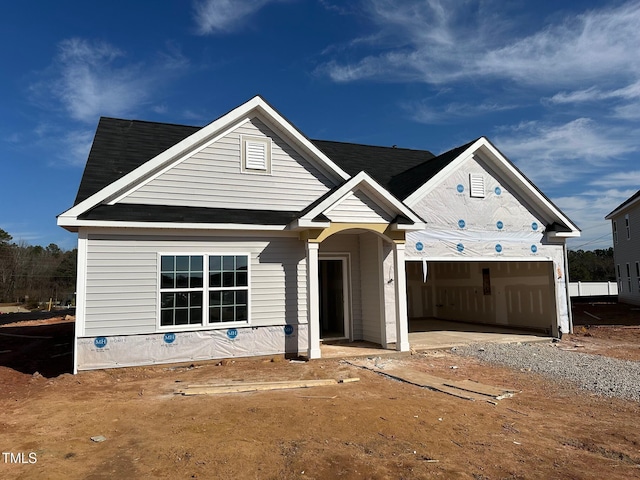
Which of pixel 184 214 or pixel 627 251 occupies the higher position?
pixel 184 214

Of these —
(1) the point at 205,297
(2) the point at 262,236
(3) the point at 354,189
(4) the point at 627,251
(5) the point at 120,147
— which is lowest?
(1) the point at 205,297

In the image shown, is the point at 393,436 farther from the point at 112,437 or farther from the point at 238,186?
the point at 238,186

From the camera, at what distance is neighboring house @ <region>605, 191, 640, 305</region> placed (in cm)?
2795

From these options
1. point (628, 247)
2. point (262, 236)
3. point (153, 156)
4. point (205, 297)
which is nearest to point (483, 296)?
point (262, 236)

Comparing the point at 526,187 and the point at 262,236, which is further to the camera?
the point at 526,187

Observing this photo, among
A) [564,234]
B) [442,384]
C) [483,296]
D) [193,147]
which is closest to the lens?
[442,384]

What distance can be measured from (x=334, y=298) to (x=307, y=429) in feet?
27.1

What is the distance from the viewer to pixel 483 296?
1805 centimetres

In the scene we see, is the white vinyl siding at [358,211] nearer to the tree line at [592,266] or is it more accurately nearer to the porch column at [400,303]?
the porch column at [400,303]

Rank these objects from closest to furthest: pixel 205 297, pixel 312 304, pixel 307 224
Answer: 1. pixel 205 297
2. pixel 307 224
3. pixel 312 304

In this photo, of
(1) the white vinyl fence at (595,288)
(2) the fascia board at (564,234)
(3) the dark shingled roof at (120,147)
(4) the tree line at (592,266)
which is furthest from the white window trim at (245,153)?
(4) the tree line at (592,266)

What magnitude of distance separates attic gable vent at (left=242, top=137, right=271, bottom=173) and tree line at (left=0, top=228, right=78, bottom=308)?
132 feet

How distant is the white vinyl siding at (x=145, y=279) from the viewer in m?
9.34

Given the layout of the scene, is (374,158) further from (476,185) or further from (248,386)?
(248,386)
